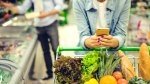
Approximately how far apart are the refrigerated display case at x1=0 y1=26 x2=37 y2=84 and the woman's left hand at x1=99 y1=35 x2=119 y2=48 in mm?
897

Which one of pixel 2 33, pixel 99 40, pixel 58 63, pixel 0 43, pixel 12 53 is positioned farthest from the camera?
pixel 2 33

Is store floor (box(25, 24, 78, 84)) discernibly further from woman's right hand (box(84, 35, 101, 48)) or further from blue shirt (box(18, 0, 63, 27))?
woman's right hand (box(84, 35, 101, 48))

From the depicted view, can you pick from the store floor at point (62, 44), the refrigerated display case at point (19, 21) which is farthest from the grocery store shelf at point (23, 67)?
the refrigerated display case at point (19, 21)

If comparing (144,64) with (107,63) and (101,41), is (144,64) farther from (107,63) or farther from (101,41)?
(101,41)

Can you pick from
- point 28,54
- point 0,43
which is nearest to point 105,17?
point 28,54

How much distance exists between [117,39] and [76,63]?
1.48 ft

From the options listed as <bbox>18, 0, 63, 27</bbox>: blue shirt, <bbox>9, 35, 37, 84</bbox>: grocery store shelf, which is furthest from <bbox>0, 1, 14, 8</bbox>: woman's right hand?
<bbox>9, 35, 37, 84</bbox>: grocery store shelf

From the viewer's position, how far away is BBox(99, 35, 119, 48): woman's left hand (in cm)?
245

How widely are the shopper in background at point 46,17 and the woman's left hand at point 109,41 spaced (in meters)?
2.11

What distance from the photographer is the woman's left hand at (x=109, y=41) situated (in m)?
2.45

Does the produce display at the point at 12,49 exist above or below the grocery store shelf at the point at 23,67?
above

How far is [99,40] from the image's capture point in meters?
2.46

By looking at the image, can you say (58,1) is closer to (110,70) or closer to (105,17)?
(105,17)

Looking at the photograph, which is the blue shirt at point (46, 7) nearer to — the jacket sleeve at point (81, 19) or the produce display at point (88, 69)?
the jacket sleeve at point (81, 19)
